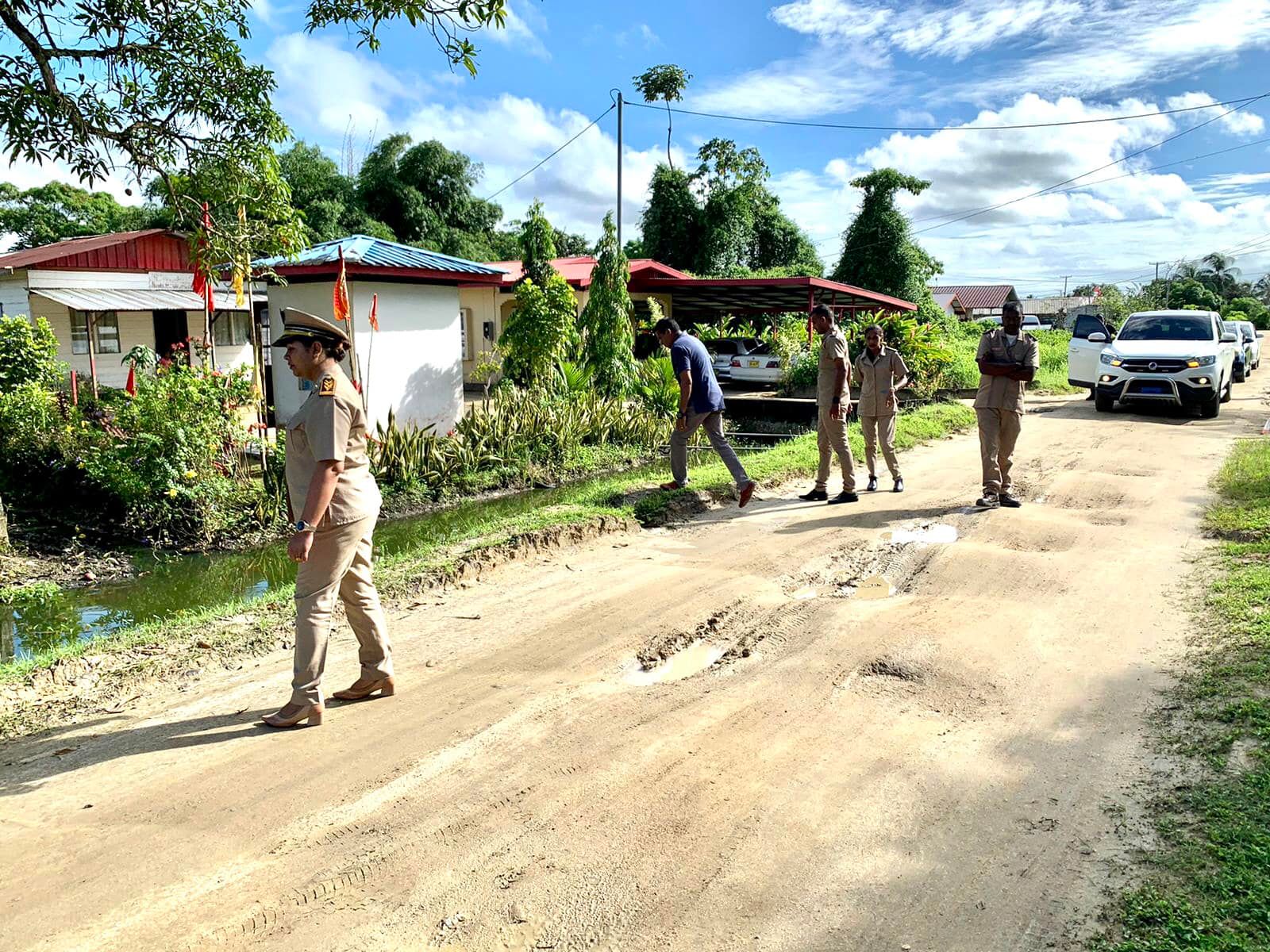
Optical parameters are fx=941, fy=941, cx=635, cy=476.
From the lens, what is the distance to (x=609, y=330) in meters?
18.1

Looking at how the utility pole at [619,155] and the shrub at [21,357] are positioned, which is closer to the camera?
the shrub at [21,357]

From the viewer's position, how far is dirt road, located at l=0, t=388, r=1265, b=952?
10.5 feet

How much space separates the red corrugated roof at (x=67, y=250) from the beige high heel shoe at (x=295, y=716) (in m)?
16.2

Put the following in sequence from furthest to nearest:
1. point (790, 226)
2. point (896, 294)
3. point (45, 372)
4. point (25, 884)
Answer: point (790, 226)
point (896, 294)
point (45, 372)
point (25, 884)

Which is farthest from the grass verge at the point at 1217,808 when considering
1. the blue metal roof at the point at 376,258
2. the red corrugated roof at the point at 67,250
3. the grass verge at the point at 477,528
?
the red corrugated roof at the point at 67,250

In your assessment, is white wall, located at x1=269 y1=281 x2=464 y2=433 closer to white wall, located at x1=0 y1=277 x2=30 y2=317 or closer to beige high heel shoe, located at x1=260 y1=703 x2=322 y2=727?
white wall, located at x1=0 y1=277 x2=30 y2=317

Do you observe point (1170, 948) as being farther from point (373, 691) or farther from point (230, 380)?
point (230, 380)

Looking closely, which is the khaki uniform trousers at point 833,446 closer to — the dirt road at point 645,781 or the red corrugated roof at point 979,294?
the dirt road at point 645,781

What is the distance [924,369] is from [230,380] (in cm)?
1531

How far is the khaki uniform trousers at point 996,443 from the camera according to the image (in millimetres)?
9234

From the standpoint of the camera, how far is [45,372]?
1362cm

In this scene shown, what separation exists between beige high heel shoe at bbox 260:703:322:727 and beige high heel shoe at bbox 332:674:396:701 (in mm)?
317

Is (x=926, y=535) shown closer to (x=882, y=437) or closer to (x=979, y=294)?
(x=882, y=437)

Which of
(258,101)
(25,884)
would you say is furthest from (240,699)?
(258,101)
